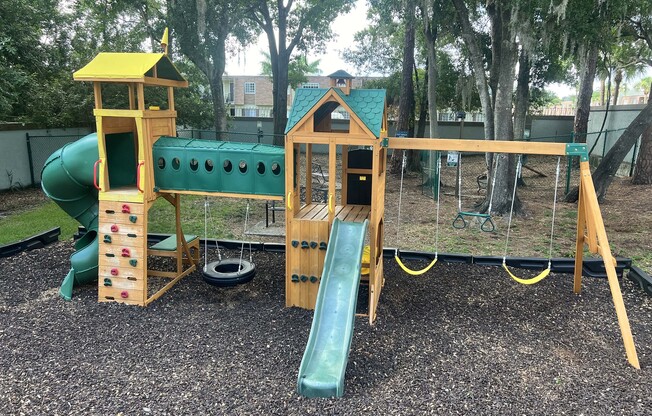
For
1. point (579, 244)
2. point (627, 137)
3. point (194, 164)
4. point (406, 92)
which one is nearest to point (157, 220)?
point (194, 164)

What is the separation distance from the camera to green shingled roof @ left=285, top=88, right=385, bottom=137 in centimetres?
547

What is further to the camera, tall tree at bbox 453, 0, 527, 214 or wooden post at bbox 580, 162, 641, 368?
tall tree at bbox 453, 0, 527, 214

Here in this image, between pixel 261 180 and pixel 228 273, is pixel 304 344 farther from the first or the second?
pixel 261 180

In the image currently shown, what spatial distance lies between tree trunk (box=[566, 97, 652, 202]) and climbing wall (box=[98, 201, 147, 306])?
434 inches

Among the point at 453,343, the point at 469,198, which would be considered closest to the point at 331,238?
the point at 453,343

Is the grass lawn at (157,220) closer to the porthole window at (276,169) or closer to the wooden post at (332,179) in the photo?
the porthole window at (276,169)

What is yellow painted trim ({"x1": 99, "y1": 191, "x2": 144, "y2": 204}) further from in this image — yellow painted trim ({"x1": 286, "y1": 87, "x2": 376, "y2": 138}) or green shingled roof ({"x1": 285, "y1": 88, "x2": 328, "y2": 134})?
yellow painted trim ({"x1": 286, "y1": 87, "x2": 376, "y2": 138})

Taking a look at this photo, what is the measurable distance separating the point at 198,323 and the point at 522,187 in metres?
11.9

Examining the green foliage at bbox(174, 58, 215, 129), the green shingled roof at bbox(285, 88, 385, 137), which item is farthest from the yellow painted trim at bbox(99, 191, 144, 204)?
the green foliage at bbox(174, 58, 215, 129)

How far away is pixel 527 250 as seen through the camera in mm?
8438

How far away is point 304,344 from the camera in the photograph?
16.7ft

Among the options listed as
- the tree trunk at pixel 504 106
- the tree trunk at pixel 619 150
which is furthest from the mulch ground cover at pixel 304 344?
the tree trunk at pixel 619 150

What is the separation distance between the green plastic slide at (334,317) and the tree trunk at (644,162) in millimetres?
12604

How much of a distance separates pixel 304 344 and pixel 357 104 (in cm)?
283
